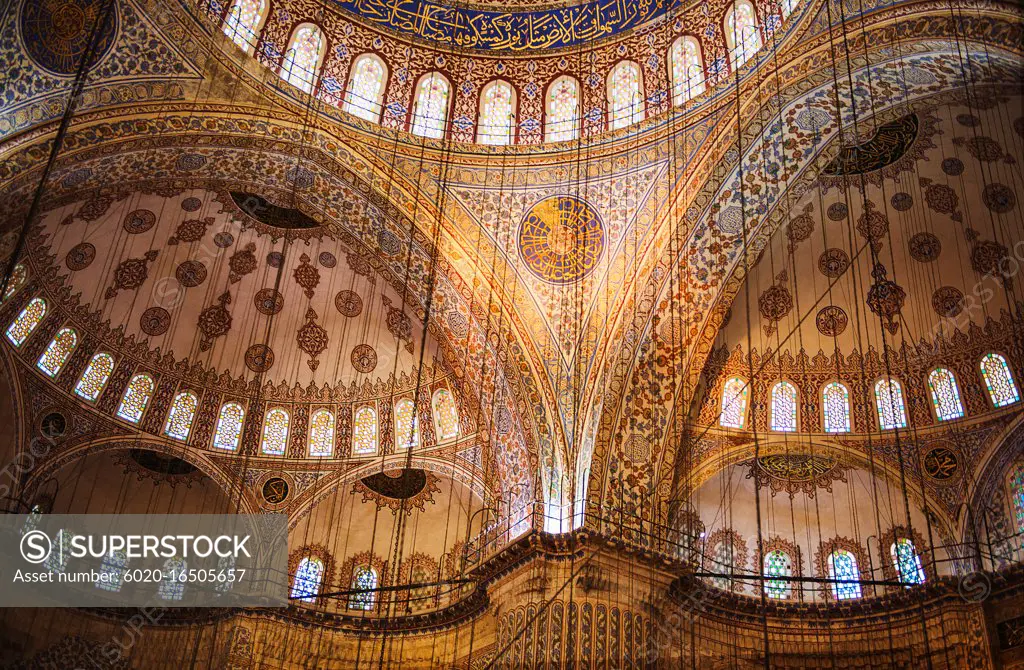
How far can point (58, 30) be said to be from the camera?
984 centimetres

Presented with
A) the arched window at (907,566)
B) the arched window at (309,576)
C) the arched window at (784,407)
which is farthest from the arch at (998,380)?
the arched window at (309,576)

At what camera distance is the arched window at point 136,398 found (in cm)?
1420

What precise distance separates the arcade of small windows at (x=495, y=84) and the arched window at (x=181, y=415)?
5.46 m

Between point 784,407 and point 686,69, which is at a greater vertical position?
point 686,69

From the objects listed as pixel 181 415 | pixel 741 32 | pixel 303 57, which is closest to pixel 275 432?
pixel 181 415

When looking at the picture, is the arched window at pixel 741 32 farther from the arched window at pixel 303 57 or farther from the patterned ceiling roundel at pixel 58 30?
the patterned ceiling roundel at pixel 58 30

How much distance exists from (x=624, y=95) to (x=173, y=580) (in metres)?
10.4

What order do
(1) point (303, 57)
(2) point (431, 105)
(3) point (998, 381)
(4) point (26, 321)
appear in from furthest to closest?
(4) point (26, 321) < (3) point (998, 381) < (2) point (431, 105) < (1) point (303, 57)

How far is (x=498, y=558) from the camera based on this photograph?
38.3 feet

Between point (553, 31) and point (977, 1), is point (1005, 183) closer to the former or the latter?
point (977, 1)

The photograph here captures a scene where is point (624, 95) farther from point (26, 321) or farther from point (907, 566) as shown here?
point (26, 321)

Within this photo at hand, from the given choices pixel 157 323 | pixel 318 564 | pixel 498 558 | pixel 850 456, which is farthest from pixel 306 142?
pixel 850 456

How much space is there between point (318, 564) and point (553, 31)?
8908 millimetres

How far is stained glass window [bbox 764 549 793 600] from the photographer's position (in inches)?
558
